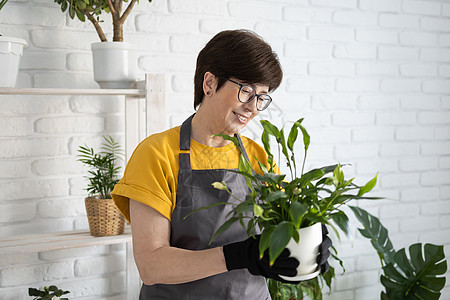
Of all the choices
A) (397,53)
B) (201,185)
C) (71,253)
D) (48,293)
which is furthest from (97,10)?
(397,53)

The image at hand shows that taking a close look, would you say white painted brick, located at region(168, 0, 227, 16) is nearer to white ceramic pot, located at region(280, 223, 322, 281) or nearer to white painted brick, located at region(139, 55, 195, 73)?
white painted brick, located at region(139, 55, 195, 73)

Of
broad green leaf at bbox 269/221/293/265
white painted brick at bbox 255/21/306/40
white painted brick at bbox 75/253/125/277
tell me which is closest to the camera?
broad green leaf at bbox 269/221/293/265

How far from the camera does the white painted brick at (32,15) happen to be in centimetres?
171

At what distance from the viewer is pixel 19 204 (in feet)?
5.79

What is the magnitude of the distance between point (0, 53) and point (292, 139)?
942 mm

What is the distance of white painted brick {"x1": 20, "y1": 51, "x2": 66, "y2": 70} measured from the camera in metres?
1.75

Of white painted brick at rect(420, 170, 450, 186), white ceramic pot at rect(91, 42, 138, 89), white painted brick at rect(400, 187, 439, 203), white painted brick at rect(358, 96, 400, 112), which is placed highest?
white ceramic pot at rect(91, 42, 138, 89)

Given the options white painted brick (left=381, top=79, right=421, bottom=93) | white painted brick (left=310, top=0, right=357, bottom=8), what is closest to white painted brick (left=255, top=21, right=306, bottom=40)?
white painted brick (left=310, top=0, right=357, bottom=8)

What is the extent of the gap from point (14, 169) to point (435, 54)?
6.59 feet

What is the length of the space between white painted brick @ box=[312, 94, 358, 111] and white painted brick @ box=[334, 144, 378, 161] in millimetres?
183

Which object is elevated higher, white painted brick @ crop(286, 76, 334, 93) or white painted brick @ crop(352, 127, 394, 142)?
white painted brick @ crop(286, 76, 334, 93)

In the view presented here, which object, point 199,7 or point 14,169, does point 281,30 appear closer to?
point 199,7

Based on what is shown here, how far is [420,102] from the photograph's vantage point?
248 centimetres

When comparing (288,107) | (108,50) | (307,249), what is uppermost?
(108,50)
